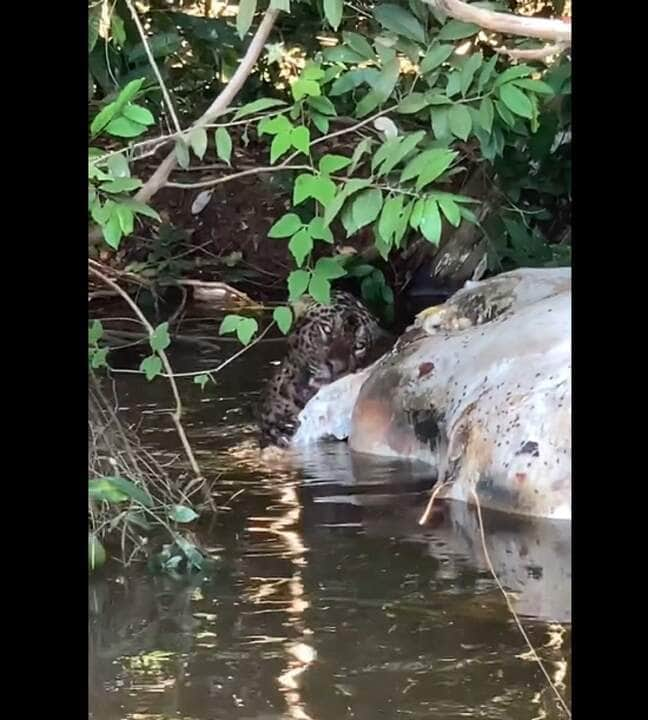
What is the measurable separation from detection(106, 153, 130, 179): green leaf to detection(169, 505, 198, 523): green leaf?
435mm

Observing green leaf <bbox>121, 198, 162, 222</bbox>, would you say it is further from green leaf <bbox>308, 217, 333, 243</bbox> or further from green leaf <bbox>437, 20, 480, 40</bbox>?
green leaf <bbox>437, 20, 480, 40</bbox>

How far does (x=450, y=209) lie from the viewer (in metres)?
1.13

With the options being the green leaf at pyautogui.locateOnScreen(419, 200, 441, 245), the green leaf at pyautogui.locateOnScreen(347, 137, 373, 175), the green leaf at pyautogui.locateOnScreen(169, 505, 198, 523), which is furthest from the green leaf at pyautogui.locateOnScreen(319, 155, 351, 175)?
the green leaf at pyautogui.locateOnScreen(169, 505, 198, 523)

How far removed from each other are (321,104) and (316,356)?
2.39 feet

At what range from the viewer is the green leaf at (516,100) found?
1.19m

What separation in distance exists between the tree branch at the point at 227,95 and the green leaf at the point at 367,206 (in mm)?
197

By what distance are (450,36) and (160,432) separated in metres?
0.64

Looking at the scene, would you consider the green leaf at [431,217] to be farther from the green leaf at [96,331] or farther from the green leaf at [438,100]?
the green leaf at [96,331]

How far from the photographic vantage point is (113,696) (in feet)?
3.47

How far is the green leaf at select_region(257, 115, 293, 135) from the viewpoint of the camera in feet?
3.88
